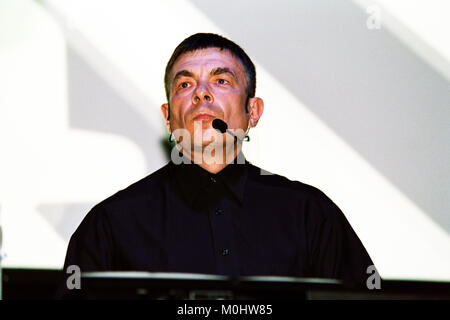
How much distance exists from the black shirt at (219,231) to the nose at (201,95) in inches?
8.7

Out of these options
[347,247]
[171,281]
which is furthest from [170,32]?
[171,281]

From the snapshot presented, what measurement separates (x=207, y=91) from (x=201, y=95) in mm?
26

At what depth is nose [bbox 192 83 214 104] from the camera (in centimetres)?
196

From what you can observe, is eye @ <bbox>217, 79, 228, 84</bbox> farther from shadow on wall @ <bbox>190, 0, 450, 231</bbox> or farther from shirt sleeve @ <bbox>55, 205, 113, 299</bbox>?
shirt sleeve @ <bbox>55, 205, 113, 299</bbox>

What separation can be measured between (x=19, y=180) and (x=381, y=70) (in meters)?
1.41

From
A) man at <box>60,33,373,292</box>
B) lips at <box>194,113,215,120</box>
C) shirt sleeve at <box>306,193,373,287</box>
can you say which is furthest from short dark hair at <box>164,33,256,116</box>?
shirt sleeve at <box>306,193,373,287</box>

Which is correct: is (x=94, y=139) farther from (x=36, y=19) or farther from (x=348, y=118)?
(x=348, y=118)

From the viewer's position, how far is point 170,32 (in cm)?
225

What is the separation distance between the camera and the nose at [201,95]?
1957 millimetres

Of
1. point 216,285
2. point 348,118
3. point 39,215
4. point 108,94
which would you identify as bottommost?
point 216,285

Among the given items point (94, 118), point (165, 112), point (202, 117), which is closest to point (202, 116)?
point (202, 117)

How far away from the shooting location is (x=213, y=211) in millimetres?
1896

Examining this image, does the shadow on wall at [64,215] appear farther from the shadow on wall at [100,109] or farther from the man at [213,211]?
the shadow on wall at [100,109]

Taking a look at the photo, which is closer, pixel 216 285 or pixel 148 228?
pixel 216 285
